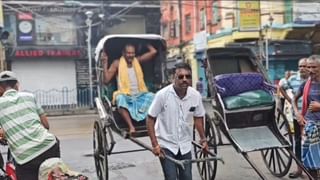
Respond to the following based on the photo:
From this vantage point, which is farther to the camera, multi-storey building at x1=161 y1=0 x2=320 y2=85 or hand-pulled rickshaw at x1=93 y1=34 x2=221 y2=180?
multi-storey building at x1=161 y1=0 x2=320 y2=85

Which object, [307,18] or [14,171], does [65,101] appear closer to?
[307,18]

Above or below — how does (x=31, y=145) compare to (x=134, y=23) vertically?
below

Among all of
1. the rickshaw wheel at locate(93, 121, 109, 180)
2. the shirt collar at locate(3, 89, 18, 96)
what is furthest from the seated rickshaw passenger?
the shirt collar at locate(3, 89, 18, 96)

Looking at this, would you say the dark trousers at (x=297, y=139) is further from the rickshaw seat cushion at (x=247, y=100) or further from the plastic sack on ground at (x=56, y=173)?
the plastic sack on ground at (x=56, y=173)

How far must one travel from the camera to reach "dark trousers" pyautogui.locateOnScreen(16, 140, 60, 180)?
5004 millimetres

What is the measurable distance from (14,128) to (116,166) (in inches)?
177

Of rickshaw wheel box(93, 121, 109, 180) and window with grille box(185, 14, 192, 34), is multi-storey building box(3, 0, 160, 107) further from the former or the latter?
rickshaw wheel box(93, 121, 109, 180)

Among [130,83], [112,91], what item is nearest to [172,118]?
[130,83]

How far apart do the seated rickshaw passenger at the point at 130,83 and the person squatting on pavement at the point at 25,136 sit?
3112 millimetres

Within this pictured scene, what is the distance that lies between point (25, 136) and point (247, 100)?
3770 mm

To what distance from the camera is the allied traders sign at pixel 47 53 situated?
2714 centimetres

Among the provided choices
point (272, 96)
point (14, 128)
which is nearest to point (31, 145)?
point (14, 128)

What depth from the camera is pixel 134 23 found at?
2953cm

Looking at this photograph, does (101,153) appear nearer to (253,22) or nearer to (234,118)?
(234,118)
